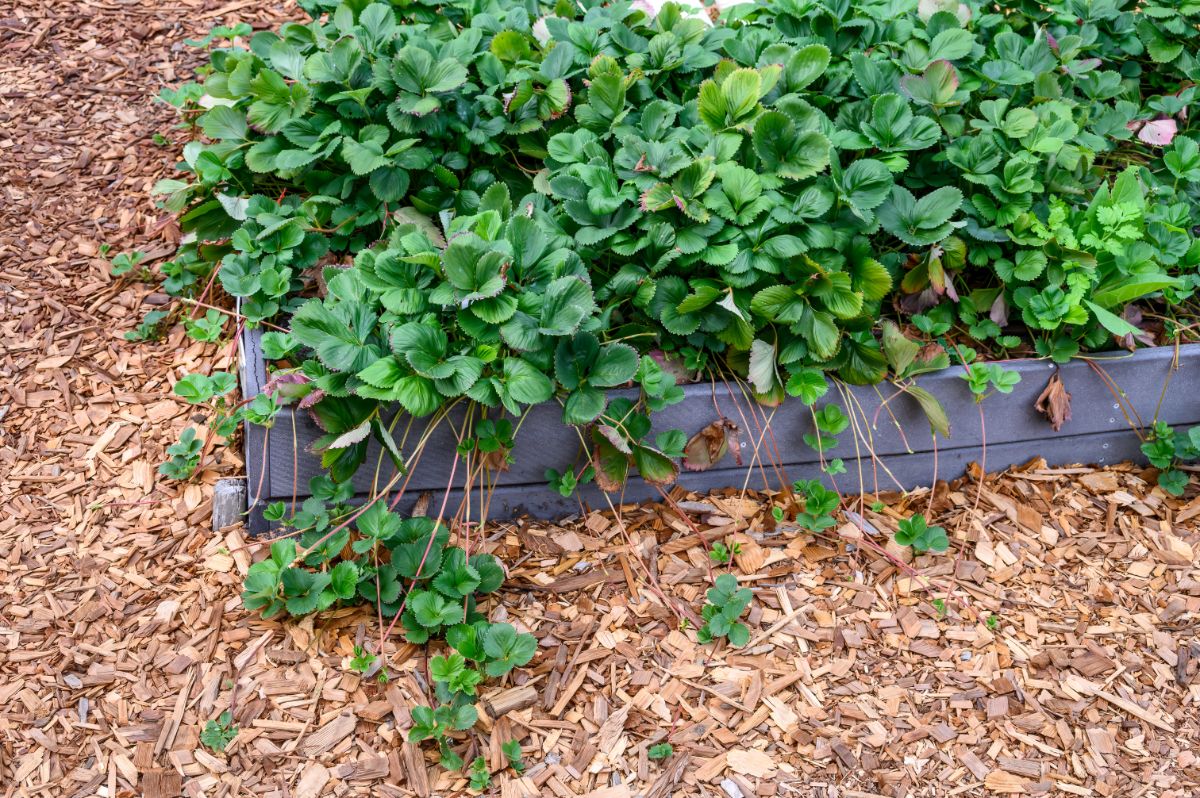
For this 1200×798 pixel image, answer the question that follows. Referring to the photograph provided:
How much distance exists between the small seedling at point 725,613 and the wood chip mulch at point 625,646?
0.12ft

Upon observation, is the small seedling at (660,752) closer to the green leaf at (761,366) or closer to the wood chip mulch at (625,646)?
the wood chip mulch at (625,646)

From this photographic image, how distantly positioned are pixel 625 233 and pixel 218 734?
121 centimetres

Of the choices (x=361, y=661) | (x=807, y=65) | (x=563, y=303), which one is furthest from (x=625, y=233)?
(x=361, y=661)

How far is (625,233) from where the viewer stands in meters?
2.13

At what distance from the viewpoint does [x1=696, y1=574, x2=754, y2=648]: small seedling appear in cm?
195

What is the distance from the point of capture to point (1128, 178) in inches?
90.5

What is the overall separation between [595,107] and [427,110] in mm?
372

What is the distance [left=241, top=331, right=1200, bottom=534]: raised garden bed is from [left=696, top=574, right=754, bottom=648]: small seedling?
Result: 12.3 inches

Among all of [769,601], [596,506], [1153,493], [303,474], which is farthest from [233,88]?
[1153,493]

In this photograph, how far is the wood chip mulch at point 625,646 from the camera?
5.77 feet

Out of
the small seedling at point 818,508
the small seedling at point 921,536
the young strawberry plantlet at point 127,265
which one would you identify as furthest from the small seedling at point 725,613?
the young strawberry plantlet at point 127,265

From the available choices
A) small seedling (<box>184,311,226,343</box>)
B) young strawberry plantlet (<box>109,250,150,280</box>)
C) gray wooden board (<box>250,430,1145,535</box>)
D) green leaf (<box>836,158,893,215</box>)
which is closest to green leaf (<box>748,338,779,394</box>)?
gray wooden board (<box>250,430,1145,535</box>)

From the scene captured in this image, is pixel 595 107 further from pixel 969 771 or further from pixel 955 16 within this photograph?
pixel 969 771

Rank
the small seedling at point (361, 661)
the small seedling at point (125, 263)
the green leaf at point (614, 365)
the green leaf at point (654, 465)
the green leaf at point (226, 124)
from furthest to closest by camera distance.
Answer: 1. the small seedling at point (125, 263)
2. the green leaf at point (226, 124)
3. the green leaf at point (654, 465)
4. the green leaf at point (614, 365)
5. the small seedling at point (361, 661)
